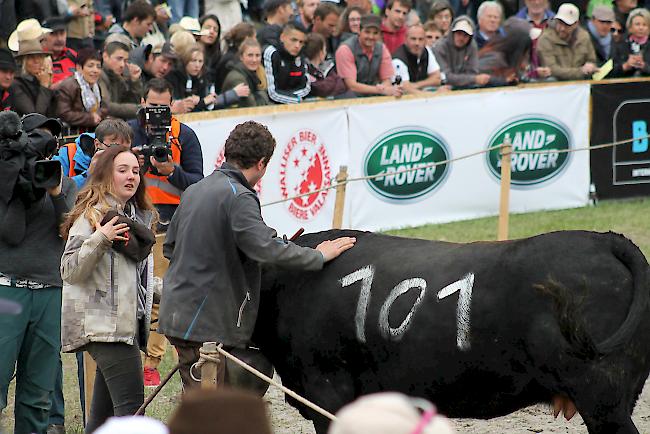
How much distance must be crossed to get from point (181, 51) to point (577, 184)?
5.04 m

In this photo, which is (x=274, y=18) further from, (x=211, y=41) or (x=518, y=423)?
(x=518, y=423)

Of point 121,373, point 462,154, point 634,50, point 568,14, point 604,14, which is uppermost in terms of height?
point 568,14

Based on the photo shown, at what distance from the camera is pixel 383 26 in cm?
1449

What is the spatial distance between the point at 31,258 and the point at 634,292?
3.11m

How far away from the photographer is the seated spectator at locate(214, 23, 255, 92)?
1257cm

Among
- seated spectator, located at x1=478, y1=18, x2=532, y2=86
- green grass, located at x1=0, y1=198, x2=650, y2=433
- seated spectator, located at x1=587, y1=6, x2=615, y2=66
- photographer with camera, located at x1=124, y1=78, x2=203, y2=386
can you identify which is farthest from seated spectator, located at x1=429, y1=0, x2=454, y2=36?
photographer with camera, located at x1=124, y1=78, x2=203, y2=386

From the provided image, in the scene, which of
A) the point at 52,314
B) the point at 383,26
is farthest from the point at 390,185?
the point at 52,314

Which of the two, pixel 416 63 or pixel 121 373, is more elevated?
pixel 416 63

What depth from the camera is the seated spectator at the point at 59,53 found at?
11.5 metres

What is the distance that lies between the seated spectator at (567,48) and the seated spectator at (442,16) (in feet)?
4.16

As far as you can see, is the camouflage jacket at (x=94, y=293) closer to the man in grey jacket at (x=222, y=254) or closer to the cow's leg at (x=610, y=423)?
the man in grey jacket at (x=222, y=254)

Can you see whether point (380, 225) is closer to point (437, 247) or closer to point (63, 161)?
point (63, 161)

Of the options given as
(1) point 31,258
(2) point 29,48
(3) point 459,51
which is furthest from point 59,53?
(1) point 31,258

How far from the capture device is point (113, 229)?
5773 mm
